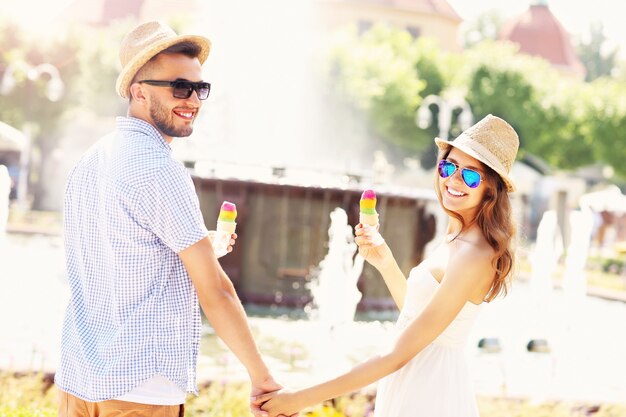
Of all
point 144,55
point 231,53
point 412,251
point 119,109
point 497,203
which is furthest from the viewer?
point 119,109

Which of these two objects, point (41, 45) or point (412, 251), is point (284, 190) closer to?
point (412, 251)

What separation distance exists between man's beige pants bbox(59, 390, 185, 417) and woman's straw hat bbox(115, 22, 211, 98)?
981 mm

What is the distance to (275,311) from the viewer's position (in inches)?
477

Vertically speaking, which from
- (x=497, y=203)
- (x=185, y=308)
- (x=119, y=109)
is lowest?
(x=185, y=308)

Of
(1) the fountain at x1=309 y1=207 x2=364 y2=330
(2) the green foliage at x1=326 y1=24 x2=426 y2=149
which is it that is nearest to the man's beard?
(1) the fountain at x1=309 y1=207 x2=364 y2=330

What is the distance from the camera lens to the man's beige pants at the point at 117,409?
2836mm

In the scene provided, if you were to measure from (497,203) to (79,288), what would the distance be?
4.49 ft

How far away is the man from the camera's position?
2814 mm

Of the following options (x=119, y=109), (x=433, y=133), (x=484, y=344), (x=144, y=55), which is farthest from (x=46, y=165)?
(x=144, y=55)

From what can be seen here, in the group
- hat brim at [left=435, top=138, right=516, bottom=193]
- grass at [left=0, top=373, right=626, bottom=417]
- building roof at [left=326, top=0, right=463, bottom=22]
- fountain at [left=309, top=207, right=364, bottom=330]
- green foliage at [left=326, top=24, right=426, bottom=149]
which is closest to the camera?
hat brim at [left=435, top=138, right=516, bottom=193]

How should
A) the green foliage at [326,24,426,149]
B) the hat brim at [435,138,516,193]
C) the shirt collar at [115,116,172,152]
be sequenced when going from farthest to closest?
the green foliage at [326,24,426,149], the hat brim at [435,138,516,193], the shirt collar at [115,116,172,152]

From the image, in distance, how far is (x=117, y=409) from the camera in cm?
285

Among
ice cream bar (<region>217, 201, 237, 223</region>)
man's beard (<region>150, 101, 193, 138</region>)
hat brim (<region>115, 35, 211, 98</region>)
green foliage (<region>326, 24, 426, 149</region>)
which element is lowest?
ice cream bar (<region>217, 201, 237, 223</region>)

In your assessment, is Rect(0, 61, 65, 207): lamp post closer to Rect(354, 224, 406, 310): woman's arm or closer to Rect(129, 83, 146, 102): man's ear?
Rect(354, 224, 406, 310): woman's arm
